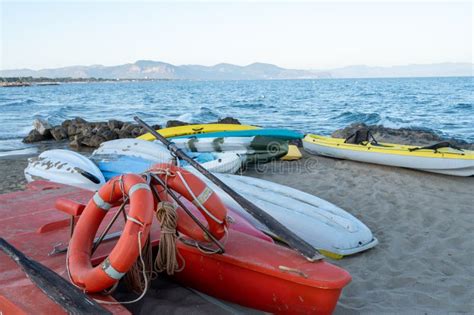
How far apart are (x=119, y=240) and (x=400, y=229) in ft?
12.7

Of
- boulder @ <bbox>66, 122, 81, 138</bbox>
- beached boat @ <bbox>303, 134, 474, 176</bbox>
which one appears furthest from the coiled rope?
boulder @ <bbox>66, 122, 81, 138</bbox>

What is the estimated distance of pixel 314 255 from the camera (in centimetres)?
317

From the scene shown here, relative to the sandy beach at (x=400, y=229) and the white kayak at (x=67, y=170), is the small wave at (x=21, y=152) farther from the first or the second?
the white kayak at (x=67, y=170)

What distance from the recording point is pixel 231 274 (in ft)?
10.9

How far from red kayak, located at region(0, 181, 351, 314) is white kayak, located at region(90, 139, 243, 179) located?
11.1ft

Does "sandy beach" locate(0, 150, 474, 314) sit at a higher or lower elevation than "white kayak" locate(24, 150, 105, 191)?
lower

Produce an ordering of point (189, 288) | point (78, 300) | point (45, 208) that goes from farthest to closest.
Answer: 1. point (45, 208)
2. point (189, 288)
3. point (78, 300)

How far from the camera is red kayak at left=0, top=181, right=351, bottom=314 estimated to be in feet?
9.41

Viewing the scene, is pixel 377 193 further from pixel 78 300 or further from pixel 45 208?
pixel 78 300

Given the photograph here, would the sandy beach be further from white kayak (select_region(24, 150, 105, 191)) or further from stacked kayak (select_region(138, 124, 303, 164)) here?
white kayak (select_region(24, 150, 105, 191))

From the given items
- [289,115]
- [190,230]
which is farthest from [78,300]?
[289,115]

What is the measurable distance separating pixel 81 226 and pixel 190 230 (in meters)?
0.83

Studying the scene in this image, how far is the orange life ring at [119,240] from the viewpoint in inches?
107

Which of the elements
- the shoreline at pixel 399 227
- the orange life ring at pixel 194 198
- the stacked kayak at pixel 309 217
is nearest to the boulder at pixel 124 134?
the shoreline at pixel 399 227
